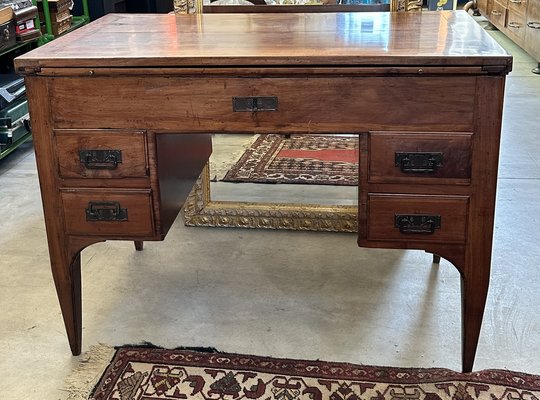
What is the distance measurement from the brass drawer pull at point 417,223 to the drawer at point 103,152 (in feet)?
1.84

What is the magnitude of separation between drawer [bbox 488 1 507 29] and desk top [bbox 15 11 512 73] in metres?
4.11

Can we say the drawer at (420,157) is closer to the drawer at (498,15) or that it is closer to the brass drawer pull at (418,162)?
the brass drawer pull at (418,162)

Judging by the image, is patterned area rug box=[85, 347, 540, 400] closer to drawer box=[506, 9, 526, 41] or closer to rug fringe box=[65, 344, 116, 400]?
rug fringe box=[65, 344, 116, 400]

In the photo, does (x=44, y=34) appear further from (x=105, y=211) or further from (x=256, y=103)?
(x=256, y=103)

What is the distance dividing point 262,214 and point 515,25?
3.71 m

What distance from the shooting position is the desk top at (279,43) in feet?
4.48

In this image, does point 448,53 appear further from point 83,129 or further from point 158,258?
point 158,258

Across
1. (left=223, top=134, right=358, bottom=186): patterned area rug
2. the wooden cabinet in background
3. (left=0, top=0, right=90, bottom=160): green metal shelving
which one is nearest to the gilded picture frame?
(left=223, top=134, right=358, bottom=186): patterned area rug

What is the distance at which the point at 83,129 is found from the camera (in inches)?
57.7

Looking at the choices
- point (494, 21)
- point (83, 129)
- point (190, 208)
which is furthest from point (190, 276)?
point (494, 21)

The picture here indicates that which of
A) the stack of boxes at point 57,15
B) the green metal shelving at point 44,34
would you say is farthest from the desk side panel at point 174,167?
the stack of boxes at point 57,15

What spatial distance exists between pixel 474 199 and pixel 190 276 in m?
0.95

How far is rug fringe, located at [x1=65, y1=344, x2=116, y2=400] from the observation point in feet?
5.08

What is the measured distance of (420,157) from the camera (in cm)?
141
